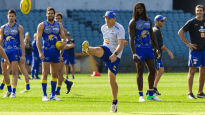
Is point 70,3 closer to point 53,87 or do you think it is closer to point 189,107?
point 53,87

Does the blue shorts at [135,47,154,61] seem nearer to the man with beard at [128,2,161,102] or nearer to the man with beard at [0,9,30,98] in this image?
the man with beard at [128,2,161,102]

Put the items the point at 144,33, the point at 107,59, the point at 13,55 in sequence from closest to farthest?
the point at 107,59
the point at 144,33
the point at 13,55

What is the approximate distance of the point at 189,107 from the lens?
6.59 metres

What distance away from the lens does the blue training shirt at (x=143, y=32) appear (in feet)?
24.5

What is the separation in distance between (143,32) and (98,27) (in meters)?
19.6

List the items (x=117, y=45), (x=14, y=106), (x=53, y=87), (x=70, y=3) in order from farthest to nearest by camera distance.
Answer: (x=70, y=3)
(x=53, y=87)
(x=14, y=106)
(x=117, y=45)

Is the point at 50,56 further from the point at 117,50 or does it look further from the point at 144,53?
the point at 117,50

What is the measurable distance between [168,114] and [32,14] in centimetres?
2243

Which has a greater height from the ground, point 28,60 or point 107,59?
point 107,59

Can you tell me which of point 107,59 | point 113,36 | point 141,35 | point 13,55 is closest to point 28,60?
point 13,55

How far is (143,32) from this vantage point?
24.5 feet

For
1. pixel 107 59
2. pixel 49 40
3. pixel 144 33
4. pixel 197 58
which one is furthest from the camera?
pixel 197 58

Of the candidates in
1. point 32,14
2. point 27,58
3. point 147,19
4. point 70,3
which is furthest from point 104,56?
point 70,3

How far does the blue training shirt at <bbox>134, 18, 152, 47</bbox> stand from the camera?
7.45 metres
